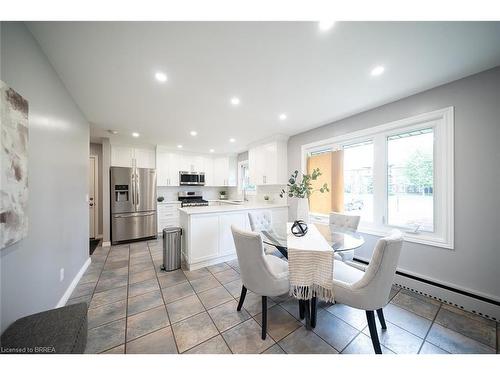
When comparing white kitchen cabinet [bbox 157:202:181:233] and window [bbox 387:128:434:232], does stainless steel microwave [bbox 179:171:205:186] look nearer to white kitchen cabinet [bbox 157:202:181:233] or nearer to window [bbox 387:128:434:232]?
white kitchen cabinet [bbox 157:202:181:233]

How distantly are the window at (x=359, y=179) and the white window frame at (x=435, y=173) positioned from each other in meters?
0.12

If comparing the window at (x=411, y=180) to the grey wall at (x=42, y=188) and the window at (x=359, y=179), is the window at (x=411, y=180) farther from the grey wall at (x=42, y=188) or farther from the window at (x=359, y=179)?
the grey wall at (x=42, y=188)

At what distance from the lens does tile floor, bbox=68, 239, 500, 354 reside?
1.36 metres

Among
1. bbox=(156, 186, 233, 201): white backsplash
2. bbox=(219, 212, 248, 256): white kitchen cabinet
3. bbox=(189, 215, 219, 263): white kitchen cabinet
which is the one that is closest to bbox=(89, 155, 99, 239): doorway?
bbox=(156, 186, 233, 201): white backsplash

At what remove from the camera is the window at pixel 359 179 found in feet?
9.16

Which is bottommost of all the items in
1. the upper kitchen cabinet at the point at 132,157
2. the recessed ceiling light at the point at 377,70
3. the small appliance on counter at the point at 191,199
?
the small appliance on counter at the point at 191,199

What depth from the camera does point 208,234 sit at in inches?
114

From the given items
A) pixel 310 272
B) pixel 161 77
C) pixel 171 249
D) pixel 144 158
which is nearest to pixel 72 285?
pixel 171 249

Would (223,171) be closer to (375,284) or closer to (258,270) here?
(258,270)

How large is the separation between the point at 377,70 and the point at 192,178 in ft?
15.8

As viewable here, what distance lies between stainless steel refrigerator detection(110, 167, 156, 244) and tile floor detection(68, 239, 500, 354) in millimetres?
1809

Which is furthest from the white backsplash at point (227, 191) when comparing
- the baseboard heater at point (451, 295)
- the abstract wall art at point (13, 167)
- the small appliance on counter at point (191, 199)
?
the abstract wall art at point (13, 167)

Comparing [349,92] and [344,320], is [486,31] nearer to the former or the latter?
[349,92]
